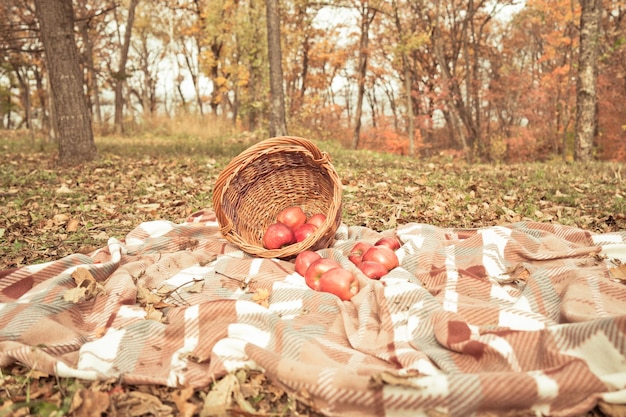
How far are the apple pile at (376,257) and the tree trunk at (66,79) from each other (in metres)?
5.94

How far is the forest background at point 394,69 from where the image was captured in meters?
15.6

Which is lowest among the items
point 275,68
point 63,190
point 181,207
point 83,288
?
point 83,288

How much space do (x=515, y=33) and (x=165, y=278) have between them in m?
24.8

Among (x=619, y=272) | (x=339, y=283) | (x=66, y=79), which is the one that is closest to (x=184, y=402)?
(x=339, y=283)

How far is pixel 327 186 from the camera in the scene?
343 centimetres

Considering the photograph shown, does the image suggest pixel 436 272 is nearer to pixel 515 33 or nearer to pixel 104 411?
pixel 104 411

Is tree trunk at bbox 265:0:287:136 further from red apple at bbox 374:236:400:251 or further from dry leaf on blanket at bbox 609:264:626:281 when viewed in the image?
dry leaf on blanket at bbox 609:264:626:281

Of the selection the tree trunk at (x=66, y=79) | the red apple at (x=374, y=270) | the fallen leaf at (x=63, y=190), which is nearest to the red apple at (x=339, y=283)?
the red apple at (x=374, y=270)

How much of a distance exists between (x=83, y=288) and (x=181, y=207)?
251 cm

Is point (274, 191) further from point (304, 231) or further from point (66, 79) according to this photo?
point (66, 79)

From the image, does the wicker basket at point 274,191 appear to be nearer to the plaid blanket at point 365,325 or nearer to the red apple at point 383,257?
the plaid blanket at point 365,325

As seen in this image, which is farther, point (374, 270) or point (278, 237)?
point (278, 237)

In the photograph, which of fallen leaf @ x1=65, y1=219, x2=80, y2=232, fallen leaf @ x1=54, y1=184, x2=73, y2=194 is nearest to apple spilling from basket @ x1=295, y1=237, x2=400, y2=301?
fallen leaf @ x1=65, y1=219, x2=80, y2=232

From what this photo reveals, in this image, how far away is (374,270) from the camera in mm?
2709
